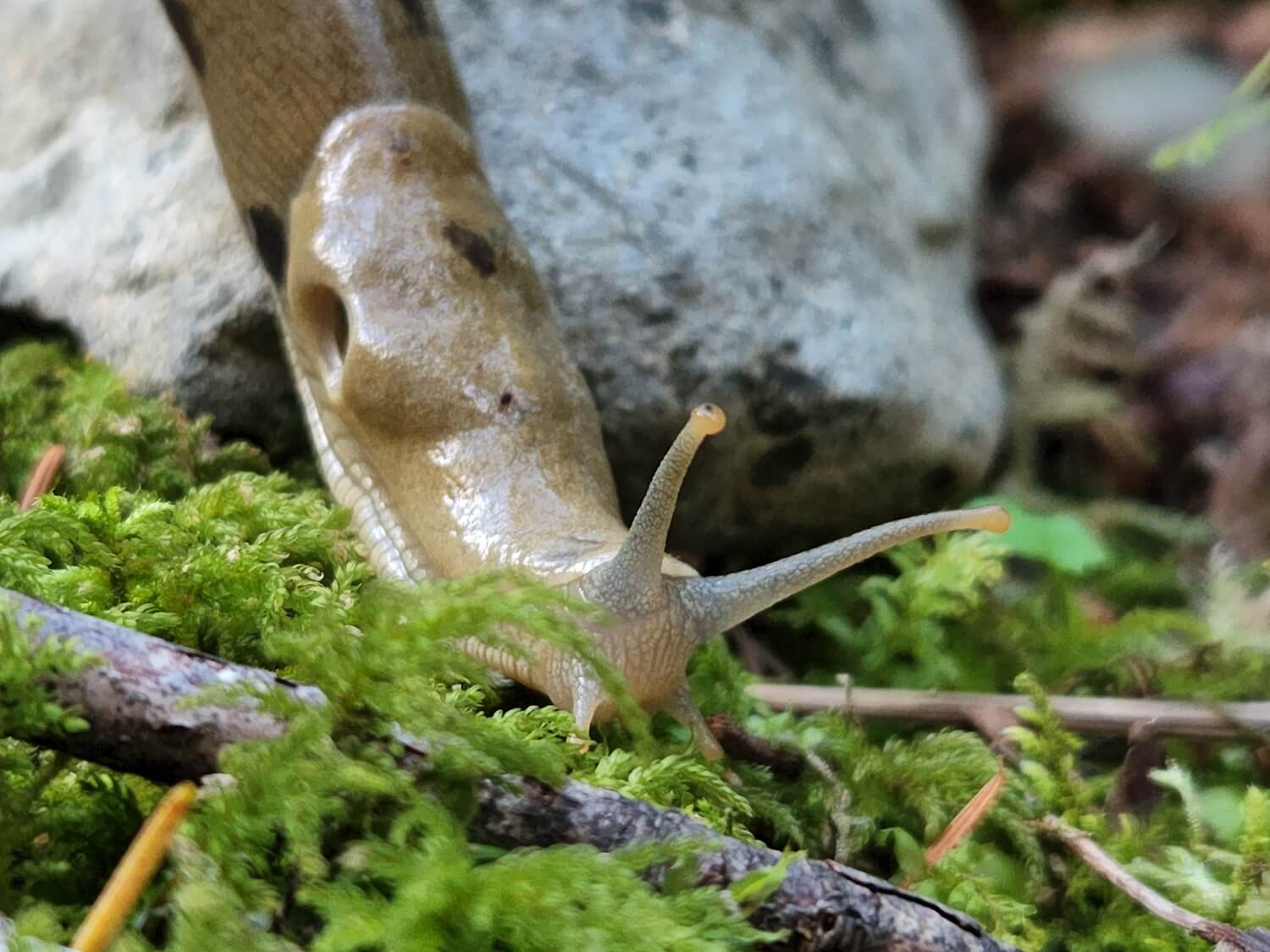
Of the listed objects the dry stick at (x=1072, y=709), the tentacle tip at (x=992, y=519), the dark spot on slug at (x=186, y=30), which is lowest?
the dry stick at (x=1072, y=709)

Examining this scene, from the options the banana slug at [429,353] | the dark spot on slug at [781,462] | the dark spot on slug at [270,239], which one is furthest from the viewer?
the dark spot on slug at [781,462]

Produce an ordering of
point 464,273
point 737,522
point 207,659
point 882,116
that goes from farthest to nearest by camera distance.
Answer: point 882,116
point 737,522
point 464,273
point 207,659

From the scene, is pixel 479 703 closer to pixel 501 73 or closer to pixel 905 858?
pixel 905 858

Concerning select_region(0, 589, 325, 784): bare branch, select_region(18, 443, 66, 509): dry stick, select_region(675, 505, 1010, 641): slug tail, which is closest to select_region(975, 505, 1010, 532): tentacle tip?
select_region(675, 505, 1010, 641): slug tail

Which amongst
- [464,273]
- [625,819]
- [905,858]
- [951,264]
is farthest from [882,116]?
[625,819]

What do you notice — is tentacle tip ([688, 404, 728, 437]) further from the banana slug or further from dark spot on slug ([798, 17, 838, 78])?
dark spot on slug ([798, 17, 838, 78])

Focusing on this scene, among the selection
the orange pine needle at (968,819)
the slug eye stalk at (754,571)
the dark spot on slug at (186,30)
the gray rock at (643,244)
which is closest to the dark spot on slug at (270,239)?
the gray rock at (643,244)

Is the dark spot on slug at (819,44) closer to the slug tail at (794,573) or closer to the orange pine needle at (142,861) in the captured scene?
the slug tail at (794,573)
